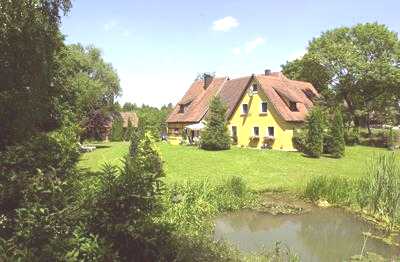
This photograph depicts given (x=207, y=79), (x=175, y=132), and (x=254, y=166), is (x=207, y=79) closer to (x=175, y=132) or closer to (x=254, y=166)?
(x=175, y=132)

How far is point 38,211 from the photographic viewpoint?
659cm

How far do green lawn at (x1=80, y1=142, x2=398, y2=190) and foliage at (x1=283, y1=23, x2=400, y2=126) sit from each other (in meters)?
13.2

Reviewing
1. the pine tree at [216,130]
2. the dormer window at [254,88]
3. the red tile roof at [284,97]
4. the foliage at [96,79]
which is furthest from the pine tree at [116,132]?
the pine tree at [216,130]

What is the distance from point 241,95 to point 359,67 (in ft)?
46.7

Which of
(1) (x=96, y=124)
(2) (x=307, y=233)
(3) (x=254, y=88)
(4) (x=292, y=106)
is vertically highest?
(3) (x=254, y=88)

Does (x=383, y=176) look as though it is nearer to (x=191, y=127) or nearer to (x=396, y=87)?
(x=191, y=127)

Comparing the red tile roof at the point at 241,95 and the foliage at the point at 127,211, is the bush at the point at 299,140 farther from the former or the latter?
the foliage at the point at 127,211

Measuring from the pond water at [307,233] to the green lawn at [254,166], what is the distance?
4.12 metres

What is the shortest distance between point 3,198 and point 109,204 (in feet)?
5.32

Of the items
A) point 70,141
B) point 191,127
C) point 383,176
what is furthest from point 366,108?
point 70,141

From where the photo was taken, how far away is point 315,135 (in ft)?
117

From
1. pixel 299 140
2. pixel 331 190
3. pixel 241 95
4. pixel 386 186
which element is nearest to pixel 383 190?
pixel 386 186

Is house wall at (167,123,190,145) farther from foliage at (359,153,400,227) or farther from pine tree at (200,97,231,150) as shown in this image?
foliage at (359,153,400,227)

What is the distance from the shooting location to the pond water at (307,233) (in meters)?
14.2
